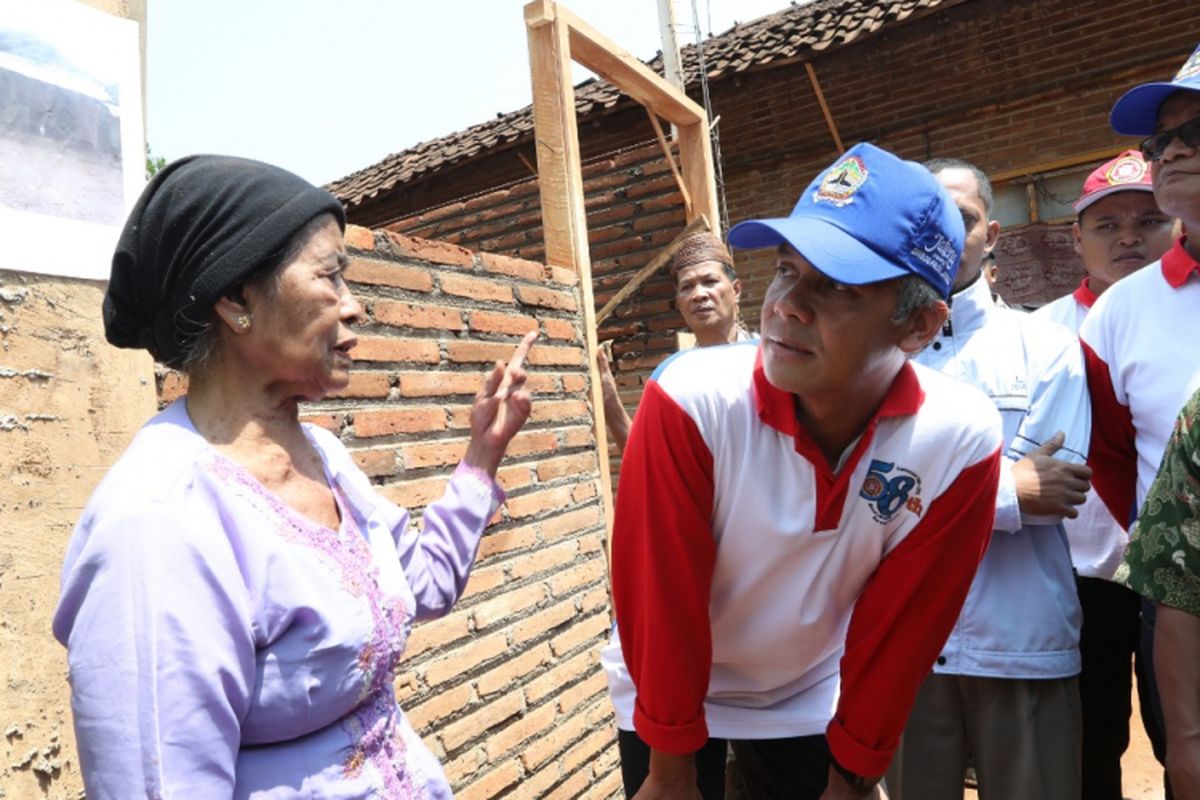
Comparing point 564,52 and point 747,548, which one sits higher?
point 564,52

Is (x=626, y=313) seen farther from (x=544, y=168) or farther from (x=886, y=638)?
(x=886, y=638)

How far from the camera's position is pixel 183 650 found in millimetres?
1029

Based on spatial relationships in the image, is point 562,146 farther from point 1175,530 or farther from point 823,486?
point 1175,530

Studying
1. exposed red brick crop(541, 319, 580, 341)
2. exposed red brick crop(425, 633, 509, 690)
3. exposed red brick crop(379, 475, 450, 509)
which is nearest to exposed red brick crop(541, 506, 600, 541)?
exposed red brick crop(425, 633, 509, 690)

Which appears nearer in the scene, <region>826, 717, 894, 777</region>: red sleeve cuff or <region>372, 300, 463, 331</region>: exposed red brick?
<region>826, 717, 894, 777</region>: red sleeve cuff

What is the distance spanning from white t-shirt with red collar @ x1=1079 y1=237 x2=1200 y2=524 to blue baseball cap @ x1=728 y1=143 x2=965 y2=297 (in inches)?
35.5

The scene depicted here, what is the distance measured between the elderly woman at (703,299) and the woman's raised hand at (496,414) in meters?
1.98

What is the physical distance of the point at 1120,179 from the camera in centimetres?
305

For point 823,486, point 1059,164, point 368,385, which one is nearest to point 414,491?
point 368,385

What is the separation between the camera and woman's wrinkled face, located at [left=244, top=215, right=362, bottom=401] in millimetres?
1289

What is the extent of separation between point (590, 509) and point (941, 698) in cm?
166

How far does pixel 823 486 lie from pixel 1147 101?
1349 mm

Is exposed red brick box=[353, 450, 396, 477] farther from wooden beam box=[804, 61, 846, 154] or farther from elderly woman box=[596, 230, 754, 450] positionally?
wooden beam box=[804, 61, 846, 154]

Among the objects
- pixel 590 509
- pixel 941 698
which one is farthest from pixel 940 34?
pixel 941 698
